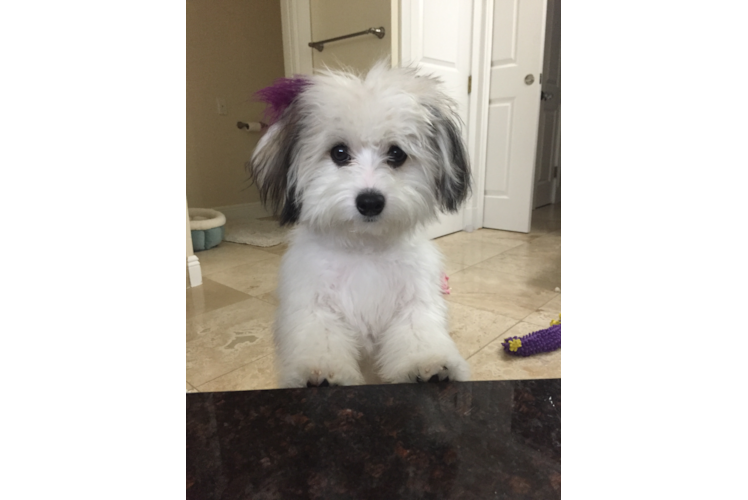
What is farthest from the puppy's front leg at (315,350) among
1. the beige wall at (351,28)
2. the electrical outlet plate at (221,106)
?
the electrical outlet plate at (221,106)

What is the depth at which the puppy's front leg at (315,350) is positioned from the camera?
0.96 m

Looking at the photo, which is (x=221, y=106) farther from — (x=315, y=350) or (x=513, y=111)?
(x=315, y=350)

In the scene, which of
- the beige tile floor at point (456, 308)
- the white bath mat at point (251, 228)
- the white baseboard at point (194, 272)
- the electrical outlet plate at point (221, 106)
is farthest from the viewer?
the electrical outlet plate at point (221, 106)

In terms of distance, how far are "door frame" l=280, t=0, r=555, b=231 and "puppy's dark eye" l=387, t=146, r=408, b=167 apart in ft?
7.02

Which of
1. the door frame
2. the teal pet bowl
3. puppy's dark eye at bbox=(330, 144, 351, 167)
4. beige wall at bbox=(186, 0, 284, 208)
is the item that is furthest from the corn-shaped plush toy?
beige wall at bbox=(186, 0, 284, 208)

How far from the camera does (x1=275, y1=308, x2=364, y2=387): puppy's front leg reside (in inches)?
37.8

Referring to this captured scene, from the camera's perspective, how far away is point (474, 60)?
366cm

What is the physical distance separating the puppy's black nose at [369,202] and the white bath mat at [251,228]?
85.0 inches

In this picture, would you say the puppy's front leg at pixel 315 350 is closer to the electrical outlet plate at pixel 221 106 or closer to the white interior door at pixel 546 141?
the white interior door at pixel 546 141

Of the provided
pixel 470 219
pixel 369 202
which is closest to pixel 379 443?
pixel 369 202

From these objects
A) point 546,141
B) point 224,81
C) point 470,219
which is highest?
point 224,81

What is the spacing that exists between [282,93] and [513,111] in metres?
2.99
